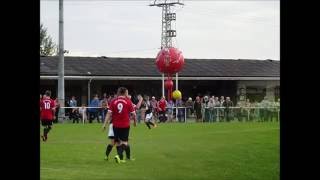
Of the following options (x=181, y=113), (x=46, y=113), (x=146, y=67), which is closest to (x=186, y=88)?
(x=146, y=67)

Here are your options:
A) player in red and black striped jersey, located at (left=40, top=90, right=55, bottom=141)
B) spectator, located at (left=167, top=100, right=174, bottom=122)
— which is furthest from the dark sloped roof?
player in red and black striped jersey, located at (left=40, top=90, right=55, bottom=141)

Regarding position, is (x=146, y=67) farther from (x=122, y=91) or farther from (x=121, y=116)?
(x=121, y=116)

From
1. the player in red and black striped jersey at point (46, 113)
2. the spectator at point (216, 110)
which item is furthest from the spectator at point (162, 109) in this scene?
the player in red and black striped jersey at point (46, 113)

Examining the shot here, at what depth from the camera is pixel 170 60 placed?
1214 inches

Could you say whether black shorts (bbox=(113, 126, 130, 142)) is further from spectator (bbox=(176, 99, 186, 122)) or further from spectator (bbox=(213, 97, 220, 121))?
spectator (bbox=(176, 99, 186, 122))

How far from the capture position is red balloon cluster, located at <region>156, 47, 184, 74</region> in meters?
30.9

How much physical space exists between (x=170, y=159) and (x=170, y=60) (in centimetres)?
1532

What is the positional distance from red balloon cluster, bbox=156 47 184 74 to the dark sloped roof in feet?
48.8
